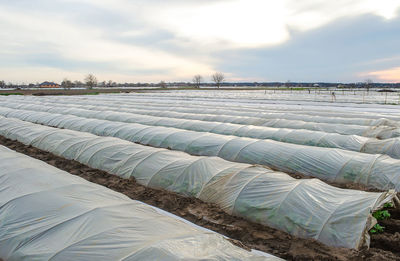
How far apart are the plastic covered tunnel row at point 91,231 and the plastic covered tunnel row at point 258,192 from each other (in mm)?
2410

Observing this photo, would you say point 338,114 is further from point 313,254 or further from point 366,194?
point 313,254

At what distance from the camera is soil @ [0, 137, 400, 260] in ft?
20.6

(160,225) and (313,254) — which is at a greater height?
(160,225)

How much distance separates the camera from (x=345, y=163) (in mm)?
10711

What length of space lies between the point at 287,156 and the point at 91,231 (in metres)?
8.59

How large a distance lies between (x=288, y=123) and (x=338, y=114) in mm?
7257

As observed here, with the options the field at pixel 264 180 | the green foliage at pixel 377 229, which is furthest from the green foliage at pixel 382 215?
the green foliage at pixel 377 229

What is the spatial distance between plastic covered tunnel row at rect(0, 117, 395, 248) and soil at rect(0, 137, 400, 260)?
0.67ft

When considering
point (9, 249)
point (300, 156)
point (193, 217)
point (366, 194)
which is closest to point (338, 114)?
point (300, 156)

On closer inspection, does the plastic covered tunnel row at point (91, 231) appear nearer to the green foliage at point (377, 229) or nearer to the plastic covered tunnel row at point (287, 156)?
the green foliage at point (377, 229)

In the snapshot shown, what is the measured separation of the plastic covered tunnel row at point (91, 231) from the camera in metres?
4.82

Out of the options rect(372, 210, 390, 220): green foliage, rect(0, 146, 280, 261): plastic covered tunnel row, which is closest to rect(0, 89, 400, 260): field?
rect(372, 210, 390, 220): green foliage

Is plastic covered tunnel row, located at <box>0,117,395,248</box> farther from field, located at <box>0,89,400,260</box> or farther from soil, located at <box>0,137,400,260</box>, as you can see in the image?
A: soil, located at <box>0,137,400,260</box>

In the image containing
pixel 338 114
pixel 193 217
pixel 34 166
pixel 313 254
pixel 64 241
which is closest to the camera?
pixel 64 241
